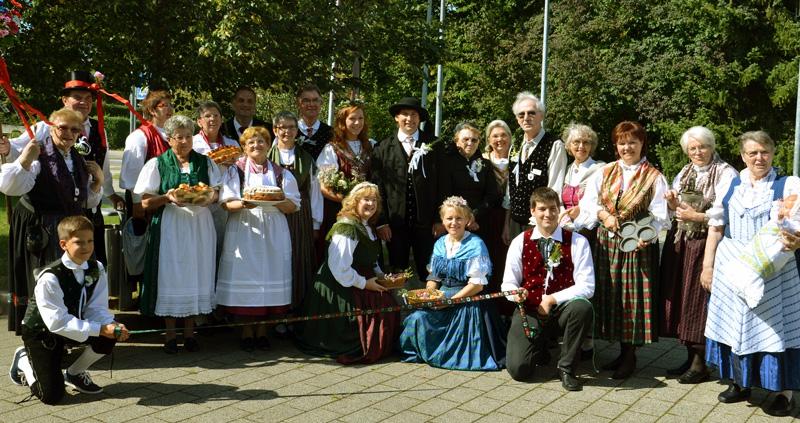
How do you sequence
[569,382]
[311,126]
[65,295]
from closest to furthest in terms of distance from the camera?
1. [65,295]
2. [569,382]
3. [311,126]

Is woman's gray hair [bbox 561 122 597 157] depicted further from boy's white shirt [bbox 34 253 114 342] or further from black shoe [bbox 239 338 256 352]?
boy's white shirt [bbox 34 253 114 342]

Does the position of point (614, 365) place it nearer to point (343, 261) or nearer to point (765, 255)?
point (765, 255)

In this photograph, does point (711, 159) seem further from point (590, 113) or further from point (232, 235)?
point (590, 113)

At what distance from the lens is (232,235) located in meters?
6.05

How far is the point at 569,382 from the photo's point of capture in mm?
5293

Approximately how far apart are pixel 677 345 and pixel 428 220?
236 centimetres

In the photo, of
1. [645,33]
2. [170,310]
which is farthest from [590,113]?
[170,310]

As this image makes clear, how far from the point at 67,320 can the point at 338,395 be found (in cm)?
171

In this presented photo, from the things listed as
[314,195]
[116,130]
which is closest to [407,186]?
[314,195]

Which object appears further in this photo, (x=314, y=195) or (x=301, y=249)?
(x=314, y=195)

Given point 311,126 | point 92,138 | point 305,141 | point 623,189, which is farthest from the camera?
point 311,126

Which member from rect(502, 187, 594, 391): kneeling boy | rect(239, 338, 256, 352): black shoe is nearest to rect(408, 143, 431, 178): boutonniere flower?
rect(502, 187, 594, 391): kneeling boy

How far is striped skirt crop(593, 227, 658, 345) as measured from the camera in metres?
5.53

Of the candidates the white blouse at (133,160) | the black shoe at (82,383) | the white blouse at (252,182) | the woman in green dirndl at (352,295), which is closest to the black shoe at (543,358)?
the woman in green dirndl at (352,295)
